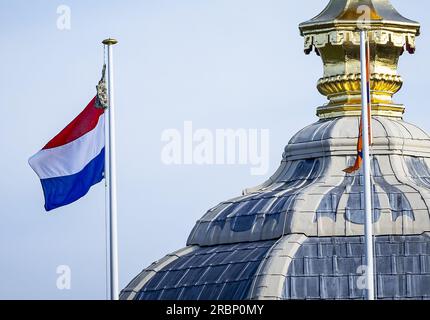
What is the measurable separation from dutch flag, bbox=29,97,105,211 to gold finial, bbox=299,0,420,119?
29721mm

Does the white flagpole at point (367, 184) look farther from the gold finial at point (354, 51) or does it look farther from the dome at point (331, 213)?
the gold finial at point (354, 51)

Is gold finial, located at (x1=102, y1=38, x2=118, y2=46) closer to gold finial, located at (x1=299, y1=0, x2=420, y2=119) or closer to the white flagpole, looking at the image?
the white flagpole

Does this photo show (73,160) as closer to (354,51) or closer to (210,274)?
(210,274)

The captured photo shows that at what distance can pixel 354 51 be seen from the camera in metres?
113

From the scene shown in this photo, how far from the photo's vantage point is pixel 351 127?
11075cm

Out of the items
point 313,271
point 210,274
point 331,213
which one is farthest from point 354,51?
point 313,271

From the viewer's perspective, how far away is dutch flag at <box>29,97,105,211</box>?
273ft

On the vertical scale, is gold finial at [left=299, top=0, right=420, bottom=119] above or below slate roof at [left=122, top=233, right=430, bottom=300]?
above

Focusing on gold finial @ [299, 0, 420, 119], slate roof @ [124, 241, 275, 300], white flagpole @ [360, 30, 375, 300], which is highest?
gold finial @ [299, 0, 420, 119]

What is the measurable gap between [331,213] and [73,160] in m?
24.3

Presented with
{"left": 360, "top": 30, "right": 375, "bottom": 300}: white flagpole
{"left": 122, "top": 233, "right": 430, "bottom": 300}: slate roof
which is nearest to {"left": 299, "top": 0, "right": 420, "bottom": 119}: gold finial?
{"left": 122, "top": 233, "right": 430, "bottom": 300}: slate roof
